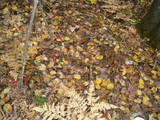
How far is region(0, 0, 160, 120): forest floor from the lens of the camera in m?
2.21

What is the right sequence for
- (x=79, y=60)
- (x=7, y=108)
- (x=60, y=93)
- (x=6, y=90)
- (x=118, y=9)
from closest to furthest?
(x=7, y=108), (x=6, y=90), (x=60, y=93), (x=79, y=60), (x=118, y=9)

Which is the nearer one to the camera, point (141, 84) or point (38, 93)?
point (38, 93)

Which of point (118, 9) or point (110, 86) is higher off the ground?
point (118, 9)

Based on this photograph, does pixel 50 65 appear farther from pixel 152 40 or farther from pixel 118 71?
pixel 152 40

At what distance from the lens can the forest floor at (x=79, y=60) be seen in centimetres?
221

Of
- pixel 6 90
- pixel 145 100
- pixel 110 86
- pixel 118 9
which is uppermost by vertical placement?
pixel 118 9

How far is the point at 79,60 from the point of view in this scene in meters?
2.70

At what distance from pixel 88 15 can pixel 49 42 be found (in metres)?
1.14

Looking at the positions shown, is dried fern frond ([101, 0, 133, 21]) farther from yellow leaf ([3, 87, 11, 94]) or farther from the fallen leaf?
yellow leaf ([3, 87, 11, 94])

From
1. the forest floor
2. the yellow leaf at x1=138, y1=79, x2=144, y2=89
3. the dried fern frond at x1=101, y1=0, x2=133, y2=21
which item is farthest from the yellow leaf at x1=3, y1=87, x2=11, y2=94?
the dried fern frond at x1=101, y1=0, x2=133, y2=21

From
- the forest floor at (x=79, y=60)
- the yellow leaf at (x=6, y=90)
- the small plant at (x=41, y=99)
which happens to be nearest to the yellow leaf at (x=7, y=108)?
the forest floor at (x=79, y=60)

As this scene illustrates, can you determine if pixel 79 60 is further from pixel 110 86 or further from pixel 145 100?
pixel 145 100

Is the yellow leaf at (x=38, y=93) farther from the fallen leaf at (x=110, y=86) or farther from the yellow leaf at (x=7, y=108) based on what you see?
the fallen leaf at (x=110, y=86)

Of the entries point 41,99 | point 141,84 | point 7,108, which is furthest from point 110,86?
point 7,108
